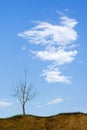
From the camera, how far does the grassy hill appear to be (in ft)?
179

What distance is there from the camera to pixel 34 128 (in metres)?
55.2

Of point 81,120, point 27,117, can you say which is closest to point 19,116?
point 27,117

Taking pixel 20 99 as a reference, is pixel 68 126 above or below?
below

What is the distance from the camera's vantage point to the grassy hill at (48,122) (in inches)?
2149

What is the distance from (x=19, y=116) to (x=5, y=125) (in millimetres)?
2657

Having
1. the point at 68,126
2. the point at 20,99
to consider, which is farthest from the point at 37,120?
the point at 20,99

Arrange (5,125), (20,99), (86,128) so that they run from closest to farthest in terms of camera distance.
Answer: (86,128)
(5,125)
(20,99)

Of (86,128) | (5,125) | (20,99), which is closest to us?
(86,128)

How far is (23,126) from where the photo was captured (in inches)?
2197

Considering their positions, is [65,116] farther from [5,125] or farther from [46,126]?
[5,125]

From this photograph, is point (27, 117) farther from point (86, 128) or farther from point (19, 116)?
point (86, 128)

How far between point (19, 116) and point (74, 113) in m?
8.52

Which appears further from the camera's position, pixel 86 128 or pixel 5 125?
pixel 5 125

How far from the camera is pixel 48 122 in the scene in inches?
2210
